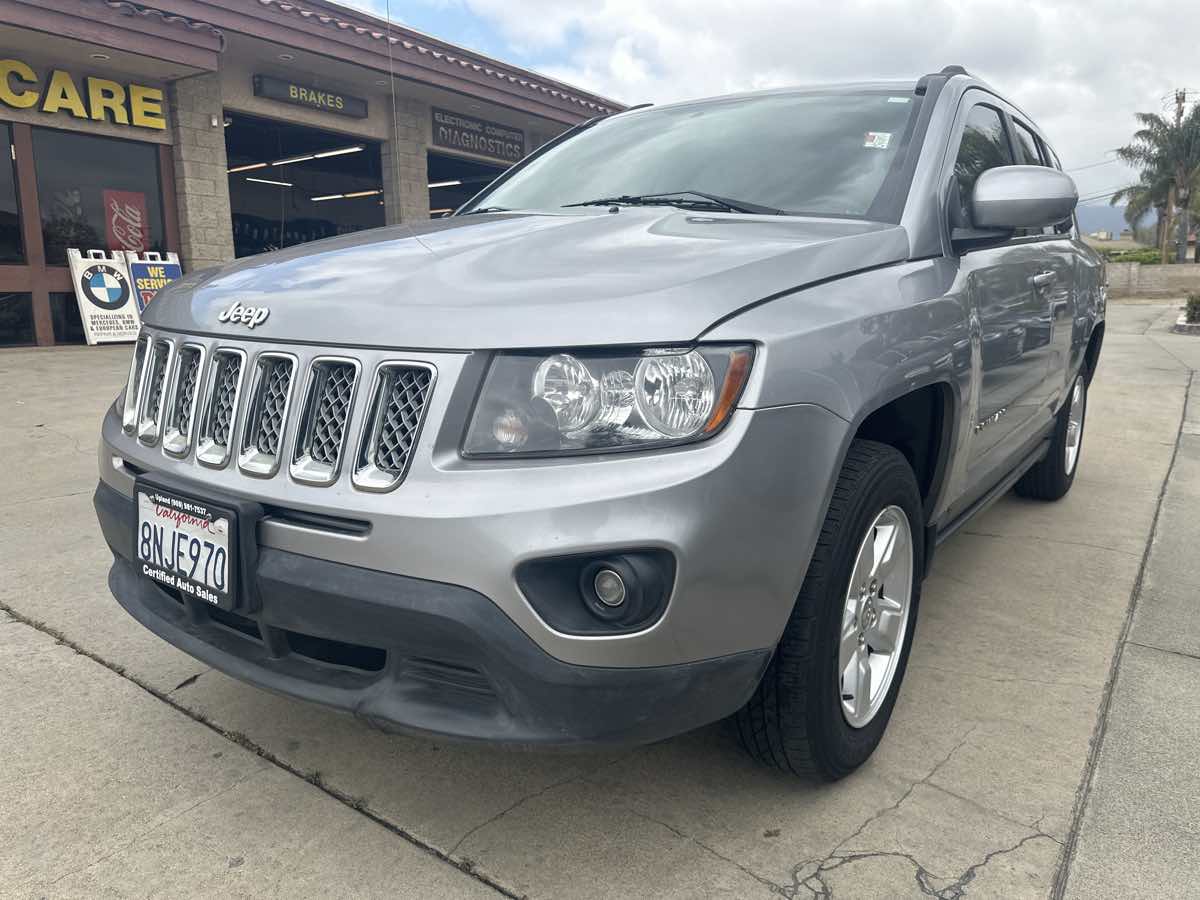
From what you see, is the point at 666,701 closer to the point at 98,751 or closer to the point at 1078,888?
the point at 1078,888

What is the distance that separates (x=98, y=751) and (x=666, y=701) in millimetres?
1472

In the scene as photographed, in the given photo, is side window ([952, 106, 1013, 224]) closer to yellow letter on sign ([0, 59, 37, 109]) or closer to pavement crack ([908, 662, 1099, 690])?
pavement crack ([908, 662, 1099, 690])

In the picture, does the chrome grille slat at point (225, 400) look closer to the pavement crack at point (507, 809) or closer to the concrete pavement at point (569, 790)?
the concrete pavement at point (569, 790)

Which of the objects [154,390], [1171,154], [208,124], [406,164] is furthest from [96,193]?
[1171,154]

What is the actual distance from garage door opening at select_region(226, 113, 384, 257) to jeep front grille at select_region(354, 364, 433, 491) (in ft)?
39.1

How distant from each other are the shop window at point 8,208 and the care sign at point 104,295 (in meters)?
0.55

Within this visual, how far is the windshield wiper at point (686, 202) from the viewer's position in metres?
2.51

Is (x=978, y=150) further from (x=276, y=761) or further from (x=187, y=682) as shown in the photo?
(x=187, y=682)

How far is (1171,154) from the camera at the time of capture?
147 feet

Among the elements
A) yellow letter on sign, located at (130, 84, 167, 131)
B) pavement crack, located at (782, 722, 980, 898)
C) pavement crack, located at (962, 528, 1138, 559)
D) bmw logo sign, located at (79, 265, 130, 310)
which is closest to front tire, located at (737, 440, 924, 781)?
pavement crack, located at (782, 722, 980, 898)

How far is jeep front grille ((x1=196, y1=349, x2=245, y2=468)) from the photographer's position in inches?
76.6

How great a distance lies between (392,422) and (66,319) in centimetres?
1115

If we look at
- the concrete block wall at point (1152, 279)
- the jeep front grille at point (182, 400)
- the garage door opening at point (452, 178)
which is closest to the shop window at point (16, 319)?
the garage door opening at point (452, 178)

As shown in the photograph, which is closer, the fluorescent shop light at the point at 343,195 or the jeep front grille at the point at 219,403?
the jeep front grille at the point at 219,403
